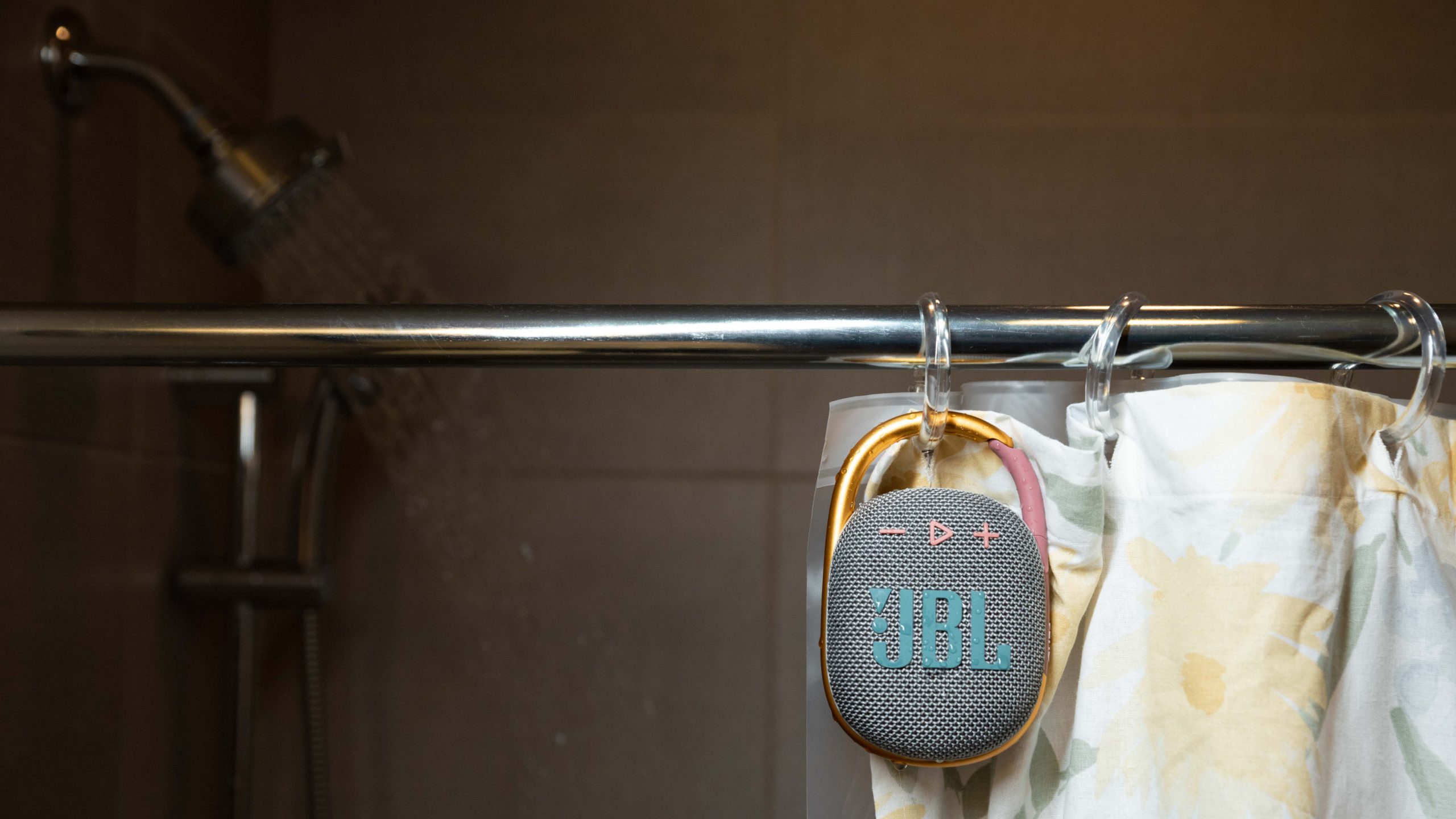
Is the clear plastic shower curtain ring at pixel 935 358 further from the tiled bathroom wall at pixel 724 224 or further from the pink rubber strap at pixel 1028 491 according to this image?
the tiled bathroom wall at pixel 724 224

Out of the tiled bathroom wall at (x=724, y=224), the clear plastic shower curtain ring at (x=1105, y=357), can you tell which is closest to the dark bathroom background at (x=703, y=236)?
the tiled bathroom wall at (x=724, y=224)

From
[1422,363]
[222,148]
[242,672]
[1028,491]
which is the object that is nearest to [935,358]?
[1028,491]

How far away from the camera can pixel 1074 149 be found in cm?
105

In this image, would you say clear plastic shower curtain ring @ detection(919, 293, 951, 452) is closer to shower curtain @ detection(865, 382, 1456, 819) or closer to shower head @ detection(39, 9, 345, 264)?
shower curtain @ detection(865, 382, 1456, 819)

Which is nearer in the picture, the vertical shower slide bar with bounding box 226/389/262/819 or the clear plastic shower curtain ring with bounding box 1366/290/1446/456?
the clear plastic shower curtain ring with bounding box 1366/290/1446/456

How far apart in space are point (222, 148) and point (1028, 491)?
2.32ft

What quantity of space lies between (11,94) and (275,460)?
460mm

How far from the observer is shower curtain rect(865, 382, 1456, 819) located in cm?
32

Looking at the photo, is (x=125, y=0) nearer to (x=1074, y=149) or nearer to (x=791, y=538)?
(x=791, y=538)

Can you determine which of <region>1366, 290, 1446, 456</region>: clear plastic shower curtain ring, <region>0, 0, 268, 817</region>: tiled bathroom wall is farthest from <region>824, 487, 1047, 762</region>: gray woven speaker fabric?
<region>0, 0, 268, 817</region>: tiled bathroom wall

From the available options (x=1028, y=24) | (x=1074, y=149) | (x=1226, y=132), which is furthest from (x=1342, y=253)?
(x=1028, y=24)

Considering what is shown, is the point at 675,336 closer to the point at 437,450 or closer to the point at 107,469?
the point at 107,469

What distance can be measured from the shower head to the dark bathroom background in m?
0.24

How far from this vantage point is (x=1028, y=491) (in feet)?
1.14
